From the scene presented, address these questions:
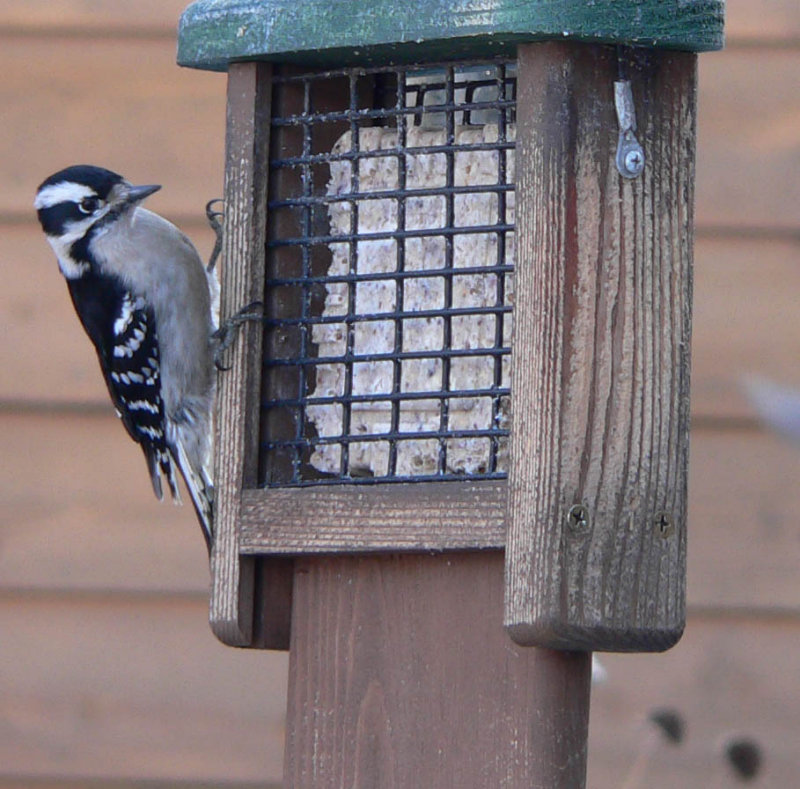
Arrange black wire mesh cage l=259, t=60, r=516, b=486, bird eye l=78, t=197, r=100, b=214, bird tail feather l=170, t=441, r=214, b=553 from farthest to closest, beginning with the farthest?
1. bird eye l=78, t=197, r=100, b=214
2. bird tail feather l=170, t=441, r=214, b=553
3. black wire mesh cage l=259, t=60, r=516, b=486

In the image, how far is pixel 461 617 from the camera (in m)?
2.12

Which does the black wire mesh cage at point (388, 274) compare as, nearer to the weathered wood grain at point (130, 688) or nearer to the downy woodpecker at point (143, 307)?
the downy woodpecker at point (143, 307)

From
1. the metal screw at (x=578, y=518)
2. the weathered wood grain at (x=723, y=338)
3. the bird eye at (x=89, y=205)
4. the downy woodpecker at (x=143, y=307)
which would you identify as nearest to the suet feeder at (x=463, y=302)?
the metal screw at (x=578, y=518)

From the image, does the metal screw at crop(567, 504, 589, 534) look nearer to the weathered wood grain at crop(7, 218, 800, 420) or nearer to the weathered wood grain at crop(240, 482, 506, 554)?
the weathered wood grain at crop(240, 482, 506, 554)

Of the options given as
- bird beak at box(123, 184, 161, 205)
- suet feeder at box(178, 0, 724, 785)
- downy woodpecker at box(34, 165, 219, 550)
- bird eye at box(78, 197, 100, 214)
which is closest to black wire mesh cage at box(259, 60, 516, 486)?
suet feeder at box(178, 0, 724, 785)

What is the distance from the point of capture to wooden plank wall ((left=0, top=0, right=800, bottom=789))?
Answer: 3473 mm

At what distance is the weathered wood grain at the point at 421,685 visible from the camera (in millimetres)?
2010

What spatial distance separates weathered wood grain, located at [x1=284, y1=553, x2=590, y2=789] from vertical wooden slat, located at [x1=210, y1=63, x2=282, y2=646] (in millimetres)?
120

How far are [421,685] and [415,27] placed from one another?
0.75 m

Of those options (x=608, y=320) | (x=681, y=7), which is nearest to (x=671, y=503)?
(x=608, y=320)

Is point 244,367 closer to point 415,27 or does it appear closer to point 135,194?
point 415,27

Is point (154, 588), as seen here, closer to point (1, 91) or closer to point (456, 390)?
point (1, 91)

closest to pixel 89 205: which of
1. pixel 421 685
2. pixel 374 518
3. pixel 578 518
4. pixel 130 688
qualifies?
pixel 130 688

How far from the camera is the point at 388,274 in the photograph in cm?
232
